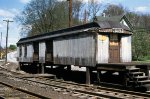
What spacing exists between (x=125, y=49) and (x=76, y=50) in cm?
328

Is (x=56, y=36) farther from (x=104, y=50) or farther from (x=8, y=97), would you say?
(x=8, y=97)

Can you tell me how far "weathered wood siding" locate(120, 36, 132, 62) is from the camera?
2100 cm

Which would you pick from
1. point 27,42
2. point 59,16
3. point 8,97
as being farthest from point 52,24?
point 8,97

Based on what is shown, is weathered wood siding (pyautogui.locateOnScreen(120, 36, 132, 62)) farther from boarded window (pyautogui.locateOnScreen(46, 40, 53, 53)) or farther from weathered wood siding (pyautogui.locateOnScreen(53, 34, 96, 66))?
boarded window (pyautogui.locateOnScreen(46, 40, 53, 53))

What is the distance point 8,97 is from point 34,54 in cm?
1969

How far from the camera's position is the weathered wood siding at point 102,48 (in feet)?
64.6

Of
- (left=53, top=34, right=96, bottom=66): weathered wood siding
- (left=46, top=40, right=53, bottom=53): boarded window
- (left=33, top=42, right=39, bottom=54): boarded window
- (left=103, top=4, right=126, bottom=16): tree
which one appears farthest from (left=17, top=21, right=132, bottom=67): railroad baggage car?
(left=103, top=4, right=126, bottom=16): tree

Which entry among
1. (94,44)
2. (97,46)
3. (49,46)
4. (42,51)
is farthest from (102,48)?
(42,51)

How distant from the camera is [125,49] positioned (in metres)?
21.2

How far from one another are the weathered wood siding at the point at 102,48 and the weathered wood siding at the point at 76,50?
0.32 meters

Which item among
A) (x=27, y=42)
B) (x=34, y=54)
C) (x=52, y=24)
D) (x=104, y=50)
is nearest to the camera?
(x=104, y=50)

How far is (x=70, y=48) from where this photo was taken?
74.3ft

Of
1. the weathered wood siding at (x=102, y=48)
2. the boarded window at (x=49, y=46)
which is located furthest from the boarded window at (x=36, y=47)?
the weathered wood siding at (x=102, y=48)

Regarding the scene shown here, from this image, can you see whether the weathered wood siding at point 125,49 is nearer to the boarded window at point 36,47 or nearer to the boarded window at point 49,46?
the boarded window at point 49,46
